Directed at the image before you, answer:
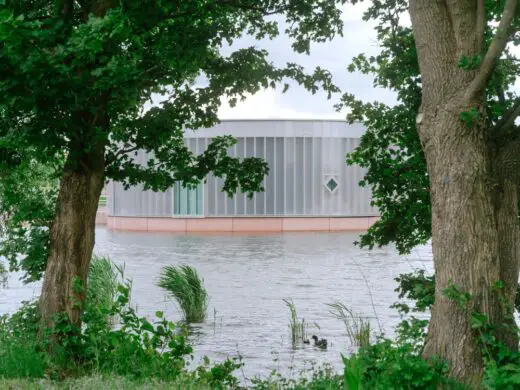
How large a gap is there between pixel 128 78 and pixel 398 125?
4.01 m

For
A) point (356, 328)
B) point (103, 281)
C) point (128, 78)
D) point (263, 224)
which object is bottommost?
point (356, 328)


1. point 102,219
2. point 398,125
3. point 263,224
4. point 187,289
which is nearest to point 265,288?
Answer: point 187,289

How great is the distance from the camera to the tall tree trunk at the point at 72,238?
959 centimetres

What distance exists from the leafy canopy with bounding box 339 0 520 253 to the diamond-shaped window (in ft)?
149

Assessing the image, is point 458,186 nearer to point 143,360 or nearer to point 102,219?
point 143,360

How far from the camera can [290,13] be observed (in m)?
12.1

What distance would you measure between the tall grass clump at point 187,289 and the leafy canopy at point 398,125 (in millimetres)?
7490

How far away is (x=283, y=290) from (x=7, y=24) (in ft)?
58.5

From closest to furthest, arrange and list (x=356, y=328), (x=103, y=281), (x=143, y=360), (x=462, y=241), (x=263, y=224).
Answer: (x=462, y=241)
(x=143, y=360)
(x=356, y=328)
(x=103, y=281)
(x=263, y=224)

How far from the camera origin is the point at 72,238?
9.73m

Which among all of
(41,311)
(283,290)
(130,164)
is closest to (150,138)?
(130,164)

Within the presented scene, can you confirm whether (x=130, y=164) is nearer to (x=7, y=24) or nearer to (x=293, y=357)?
(x=7, y=24)

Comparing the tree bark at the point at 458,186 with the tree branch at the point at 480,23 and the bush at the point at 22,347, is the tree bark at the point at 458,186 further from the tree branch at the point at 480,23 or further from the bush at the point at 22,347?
the bush at the point at 22,347

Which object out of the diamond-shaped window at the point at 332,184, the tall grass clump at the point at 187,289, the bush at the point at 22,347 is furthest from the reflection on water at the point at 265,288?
the diamond-shaped window at the point at 332,184
